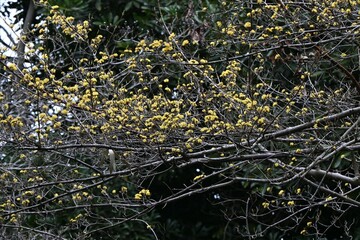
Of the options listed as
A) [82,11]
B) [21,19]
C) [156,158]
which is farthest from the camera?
[21,19]

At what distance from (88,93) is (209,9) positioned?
259 cm

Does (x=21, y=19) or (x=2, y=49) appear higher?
(x=2, y=49)

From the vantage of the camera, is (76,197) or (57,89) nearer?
(57,89)

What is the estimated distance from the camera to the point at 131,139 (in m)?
5.03

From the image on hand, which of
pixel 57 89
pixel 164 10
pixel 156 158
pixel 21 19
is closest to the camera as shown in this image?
pixel 57 89

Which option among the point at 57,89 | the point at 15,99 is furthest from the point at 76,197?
the point at 15,99

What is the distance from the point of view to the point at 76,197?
5.61m

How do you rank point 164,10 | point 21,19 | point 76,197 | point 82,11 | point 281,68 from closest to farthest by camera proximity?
point 76,197 < point 281,68 < point 164,10 < point 82,11 < point 21,19

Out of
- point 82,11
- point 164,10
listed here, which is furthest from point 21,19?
point 164,10

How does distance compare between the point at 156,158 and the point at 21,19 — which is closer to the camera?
the point at 156,158

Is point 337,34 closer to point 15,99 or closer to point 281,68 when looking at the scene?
point 281,68

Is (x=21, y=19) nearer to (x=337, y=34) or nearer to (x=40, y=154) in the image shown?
(x=40, y=154)

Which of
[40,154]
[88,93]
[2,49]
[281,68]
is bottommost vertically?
[281,68]

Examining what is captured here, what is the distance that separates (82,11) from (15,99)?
120 cm
